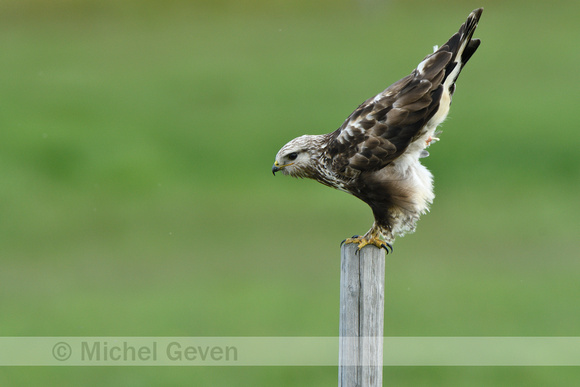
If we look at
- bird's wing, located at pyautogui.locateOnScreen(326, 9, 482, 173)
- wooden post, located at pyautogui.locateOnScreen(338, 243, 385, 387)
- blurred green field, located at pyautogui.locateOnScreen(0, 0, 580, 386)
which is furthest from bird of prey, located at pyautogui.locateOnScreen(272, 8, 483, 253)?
blurred green field, located at pyautogui.locateOnScreen(0, 0, 580, 386)

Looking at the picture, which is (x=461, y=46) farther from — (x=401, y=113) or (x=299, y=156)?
(x=299, y=156)

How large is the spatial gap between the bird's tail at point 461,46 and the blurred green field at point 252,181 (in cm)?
959

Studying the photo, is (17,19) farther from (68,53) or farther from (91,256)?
(91,256)

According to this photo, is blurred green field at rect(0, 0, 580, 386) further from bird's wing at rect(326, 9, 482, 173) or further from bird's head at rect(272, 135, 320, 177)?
bird's wing at rect(326, 9, 482, 173)

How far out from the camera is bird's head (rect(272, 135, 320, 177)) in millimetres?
7945

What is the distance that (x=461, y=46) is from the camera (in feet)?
24.8

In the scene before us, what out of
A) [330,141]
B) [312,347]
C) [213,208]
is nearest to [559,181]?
[213,208]

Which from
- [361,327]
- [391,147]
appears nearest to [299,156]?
[391,147]

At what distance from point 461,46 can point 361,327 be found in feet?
8.91

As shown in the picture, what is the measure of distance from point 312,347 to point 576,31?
80.6ft

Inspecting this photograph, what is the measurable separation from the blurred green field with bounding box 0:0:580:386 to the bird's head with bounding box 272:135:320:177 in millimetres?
8889

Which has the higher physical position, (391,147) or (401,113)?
(401,113)

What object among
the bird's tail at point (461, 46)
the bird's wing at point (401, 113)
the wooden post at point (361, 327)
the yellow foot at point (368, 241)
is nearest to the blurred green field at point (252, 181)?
the yellow foot at point (368, 241)
